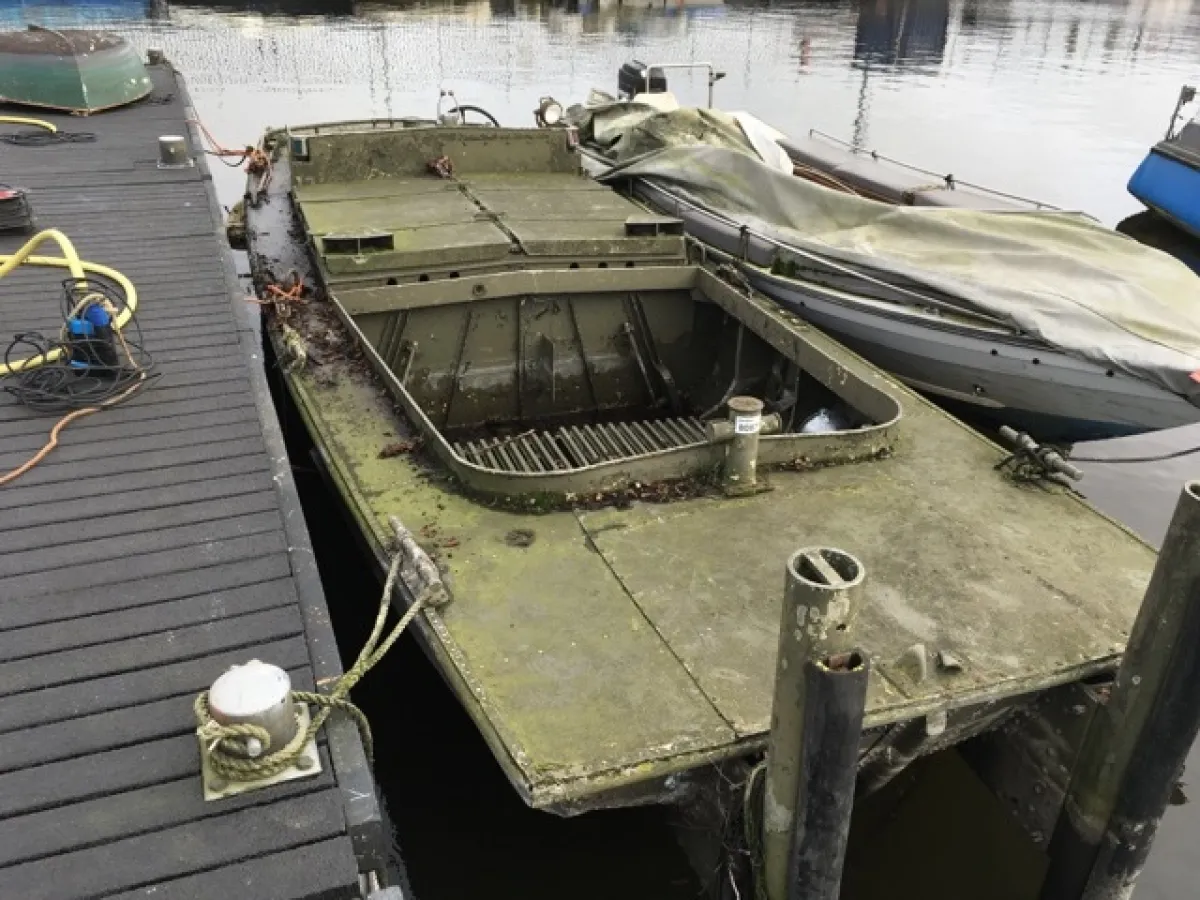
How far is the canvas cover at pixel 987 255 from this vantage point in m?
6.62

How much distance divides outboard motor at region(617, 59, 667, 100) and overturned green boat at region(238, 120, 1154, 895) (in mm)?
4670

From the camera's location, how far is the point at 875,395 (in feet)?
19.6

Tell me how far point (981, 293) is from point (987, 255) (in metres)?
0.59

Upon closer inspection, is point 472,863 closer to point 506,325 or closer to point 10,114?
point 506,325

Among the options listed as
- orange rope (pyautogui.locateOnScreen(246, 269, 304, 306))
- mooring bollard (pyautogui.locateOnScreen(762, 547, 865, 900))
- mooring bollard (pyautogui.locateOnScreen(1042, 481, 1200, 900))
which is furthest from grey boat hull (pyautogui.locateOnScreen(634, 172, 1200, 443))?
mooring bollard (pyautogui.locateOnScreen(762, 547, 865, 900))

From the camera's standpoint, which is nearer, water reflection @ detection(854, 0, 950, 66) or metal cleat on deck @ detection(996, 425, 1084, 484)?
metal cleat on deck @ detection(996, 425, 1084, 484)

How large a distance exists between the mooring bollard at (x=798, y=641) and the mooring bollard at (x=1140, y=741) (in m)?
1.35

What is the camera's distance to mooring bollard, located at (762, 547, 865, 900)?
109 inches

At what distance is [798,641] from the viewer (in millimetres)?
2875

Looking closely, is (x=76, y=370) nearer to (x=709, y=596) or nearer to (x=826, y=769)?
(x=709, y=596)

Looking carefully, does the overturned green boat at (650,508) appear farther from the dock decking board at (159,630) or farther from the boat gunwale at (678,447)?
the dock decking board at (159,630)

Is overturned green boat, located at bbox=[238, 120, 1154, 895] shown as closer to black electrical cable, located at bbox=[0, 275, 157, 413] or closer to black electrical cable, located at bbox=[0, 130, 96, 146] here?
black electrical cable, located at bbox=[0, 275, 157, 413]

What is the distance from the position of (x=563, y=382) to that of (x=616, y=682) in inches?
167

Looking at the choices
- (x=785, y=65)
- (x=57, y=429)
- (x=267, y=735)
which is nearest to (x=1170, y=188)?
(x=57, y=429)
